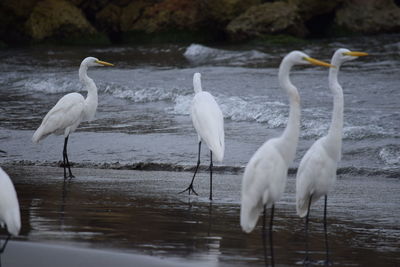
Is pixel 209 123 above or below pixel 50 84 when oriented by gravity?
below

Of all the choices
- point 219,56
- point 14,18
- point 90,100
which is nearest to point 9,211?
point 90,100

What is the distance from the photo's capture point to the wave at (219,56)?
2175 centimetres

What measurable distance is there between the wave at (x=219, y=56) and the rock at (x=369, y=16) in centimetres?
532

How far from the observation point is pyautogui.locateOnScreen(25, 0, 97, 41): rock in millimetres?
29109

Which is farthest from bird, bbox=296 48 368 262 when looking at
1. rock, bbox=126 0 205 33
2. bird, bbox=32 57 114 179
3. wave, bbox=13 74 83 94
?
rock, bbox=126 0 205 33

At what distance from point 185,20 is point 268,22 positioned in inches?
160

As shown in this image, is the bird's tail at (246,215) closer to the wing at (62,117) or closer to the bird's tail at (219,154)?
the bird's tail at (219,154)

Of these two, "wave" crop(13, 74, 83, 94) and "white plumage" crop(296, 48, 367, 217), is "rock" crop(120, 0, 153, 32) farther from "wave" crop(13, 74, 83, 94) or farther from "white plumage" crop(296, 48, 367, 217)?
"white plumage" crop(296, 48, 367, 217)

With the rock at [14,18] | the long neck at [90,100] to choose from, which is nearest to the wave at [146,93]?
the long neck at [90,100]

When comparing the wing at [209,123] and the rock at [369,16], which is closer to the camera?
the wing at [209,123]

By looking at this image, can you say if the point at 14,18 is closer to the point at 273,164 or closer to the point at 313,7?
the point at 313,7

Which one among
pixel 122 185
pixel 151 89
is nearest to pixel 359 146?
pixel 122 185

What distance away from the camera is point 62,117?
962cm

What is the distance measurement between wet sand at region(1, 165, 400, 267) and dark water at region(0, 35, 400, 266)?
0.6 inches
